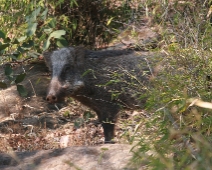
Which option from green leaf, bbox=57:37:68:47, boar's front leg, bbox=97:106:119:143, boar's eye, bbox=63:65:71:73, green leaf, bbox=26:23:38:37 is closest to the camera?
green leaf, bbox=26:23:38:37

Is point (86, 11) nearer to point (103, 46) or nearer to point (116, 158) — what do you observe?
point (103, 46)

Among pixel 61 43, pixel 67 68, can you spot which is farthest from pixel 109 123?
pixel 61 43

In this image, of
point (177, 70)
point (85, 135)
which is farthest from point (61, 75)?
point (177, 70)

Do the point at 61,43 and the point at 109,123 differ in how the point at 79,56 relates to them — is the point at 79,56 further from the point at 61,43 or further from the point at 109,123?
the point at 61,43

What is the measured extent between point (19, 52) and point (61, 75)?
2.97 ft

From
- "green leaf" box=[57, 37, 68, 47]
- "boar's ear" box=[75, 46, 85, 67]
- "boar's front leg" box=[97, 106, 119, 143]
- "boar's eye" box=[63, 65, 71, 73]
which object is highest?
"green leaf" box=[57, 37, 68, 47]

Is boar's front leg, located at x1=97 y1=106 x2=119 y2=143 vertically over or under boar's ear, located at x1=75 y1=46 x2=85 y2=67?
under

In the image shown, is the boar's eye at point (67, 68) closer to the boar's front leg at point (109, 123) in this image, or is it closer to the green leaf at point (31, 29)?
the boar's front leg at point (109, 123)

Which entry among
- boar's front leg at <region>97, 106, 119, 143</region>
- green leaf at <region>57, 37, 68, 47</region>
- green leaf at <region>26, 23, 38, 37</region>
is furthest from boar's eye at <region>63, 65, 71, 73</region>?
green leaf at <region>26, 23, 38, 37</region>

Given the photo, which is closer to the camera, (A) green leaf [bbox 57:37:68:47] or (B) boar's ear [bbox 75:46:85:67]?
(A) green leaf [bbox 57:37:68:47]

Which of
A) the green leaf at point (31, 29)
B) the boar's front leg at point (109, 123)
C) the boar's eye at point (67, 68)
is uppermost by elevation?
the green leaf at point (31, 29)

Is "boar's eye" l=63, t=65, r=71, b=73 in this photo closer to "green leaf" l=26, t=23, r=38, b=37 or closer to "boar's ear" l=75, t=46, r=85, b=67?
"boar's ear" l=75, t=46, r=85, b=67

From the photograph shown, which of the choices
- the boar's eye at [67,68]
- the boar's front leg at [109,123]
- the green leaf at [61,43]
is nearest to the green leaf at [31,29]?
the green leaf at [61,43]

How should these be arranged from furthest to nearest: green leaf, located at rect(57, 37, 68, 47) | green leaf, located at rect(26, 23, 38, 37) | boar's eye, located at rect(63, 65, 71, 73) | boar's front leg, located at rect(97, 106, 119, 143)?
boar's eye, located at rect(63, 65, 71, 73) → boar's front leg, located at rect(97, 106, 119, 143) → green leaf, located at rect(57, 37, 68, 47) → green leaf, located at rect(26, 23, 38, 37)
